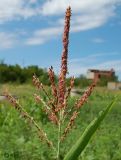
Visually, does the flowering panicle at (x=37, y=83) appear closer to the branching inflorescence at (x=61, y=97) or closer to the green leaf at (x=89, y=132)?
the branching inflorescence at (x=61, y=97)

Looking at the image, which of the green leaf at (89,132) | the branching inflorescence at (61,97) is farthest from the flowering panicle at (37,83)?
the green leaf at (89,132)

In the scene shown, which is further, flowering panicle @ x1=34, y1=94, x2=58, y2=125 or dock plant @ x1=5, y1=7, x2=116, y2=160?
flowering panicle @ x1=34, y1=94, x2=58, y2=125

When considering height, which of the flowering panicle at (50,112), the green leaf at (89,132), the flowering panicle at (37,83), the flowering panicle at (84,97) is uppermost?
the flowering panicle at (37,83)

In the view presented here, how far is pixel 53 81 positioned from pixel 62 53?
0.51ft

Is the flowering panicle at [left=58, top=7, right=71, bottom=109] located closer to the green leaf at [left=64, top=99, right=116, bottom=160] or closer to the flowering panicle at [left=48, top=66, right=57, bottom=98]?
the flowering panicle at [left=48, top=66, right=57, bottom=98]

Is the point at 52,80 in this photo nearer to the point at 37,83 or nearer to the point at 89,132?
the point at 37,83

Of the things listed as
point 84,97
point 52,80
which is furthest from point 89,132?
point 52,80

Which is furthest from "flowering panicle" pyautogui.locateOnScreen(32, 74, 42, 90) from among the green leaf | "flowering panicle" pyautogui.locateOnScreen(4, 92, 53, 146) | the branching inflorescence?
the green leaf

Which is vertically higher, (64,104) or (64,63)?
(64,63)

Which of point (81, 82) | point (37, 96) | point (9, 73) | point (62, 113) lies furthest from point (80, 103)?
point (9, 73)

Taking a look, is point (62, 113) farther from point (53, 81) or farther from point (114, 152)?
point (114, 152)

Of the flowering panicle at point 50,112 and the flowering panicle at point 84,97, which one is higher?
the flowering panicle at point 84,97

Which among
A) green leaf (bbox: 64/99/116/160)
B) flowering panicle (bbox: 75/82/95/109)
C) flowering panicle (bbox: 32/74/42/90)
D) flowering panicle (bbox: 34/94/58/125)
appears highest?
flowering panicle (bbox: 32/74/42/90)

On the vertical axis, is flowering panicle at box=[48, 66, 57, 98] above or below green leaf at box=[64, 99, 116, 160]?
above
